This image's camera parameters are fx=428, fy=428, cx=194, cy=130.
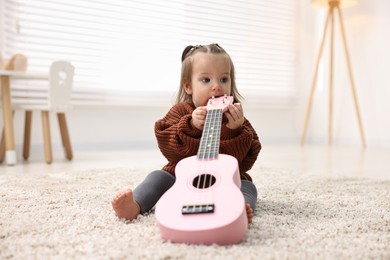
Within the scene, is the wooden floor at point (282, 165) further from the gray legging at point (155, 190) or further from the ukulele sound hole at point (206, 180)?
the ukulele sound hole at point (206, 180)

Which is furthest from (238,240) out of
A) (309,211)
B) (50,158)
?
(50,158)

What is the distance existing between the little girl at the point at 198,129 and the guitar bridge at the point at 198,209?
0.66ft

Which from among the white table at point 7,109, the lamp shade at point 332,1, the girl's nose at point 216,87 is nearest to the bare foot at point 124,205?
the girl's nose at point 216,87

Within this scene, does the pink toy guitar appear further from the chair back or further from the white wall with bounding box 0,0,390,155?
the white wall with bounding box 0,0,390,155

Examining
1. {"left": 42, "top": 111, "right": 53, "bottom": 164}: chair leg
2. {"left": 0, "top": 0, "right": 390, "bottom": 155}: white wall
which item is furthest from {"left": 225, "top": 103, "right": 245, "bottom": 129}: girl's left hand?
{"left": 0, "top": 0, "right": 390, "bottom": 155}: white wall

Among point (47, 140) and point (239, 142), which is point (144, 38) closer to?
point (47, 140)

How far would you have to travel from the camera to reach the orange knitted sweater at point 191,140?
92 centimetres

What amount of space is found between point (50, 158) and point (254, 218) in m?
1.42

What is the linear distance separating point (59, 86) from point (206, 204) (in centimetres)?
159

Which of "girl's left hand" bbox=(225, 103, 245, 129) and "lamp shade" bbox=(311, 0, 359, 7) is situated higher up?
"lamp shade" bbox=(311, 0, 359, 7)

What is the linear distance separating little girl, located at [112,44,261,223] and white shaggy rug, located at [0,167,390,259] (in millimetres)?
71

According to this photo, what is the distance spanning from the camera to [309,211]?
0.89m

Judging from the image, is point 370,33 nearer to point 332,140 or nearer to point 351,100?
point 351,100

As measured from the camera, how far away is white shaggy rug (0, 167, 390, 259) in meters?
0.60
